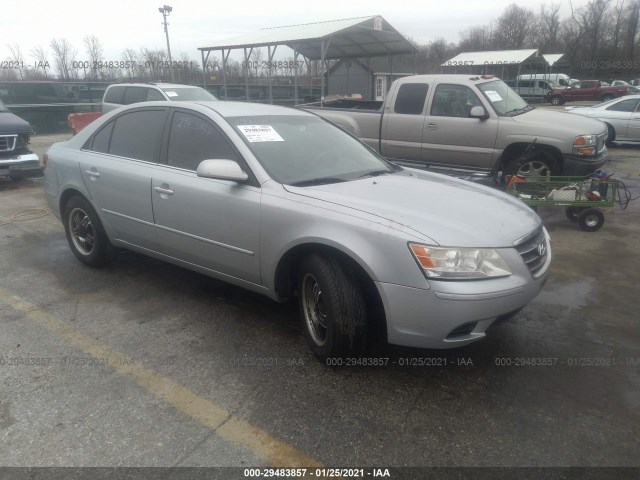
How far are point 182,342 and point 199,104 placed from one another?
1.86 m

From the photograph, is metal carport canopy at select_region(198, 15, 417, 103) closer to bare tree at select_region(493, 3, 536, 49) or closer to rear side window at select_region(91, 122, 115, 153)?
rear side window at select_region(91, 122, 115, 153)

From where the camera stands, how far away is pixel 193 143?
383 cm

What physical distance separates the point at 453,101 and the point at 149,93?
671 cm

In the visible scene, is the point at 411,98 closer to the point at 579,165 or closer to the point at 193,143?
the point at 579,165

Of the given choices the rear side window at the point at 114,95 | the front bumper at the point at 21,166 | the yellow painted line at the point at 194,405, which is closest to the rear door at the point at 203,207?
the yellow painted line at the point at 194,405

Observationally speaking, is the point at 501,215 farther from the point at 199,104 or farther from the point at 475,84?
the point at 475,84

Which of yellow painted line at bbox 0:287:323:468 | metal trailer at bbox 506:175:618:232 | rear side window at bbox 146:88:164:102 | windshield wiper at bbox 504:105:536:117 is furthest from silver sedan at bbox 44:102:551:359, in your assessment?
rear side window at bbox 146:88:164:102

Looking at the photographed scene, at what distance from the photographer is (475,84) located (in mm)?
Answer: 7809

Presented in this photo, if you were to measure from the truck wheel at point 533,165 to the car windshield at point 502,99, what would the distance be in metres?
0.76

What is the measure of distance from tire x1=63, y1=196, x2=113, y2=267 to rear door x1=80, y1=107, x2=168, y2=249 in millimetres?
186

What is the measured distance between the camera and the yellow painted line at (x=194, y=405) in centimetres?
241

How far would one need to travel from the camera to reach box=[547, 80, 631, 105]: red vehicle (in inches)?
1346

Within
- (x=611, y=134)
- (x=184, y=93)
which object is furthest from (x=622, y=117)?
(x=184, y=93)

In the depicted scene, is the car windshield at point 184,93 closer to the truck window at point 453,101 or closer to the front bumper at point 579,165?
the truck window at point 453,101
